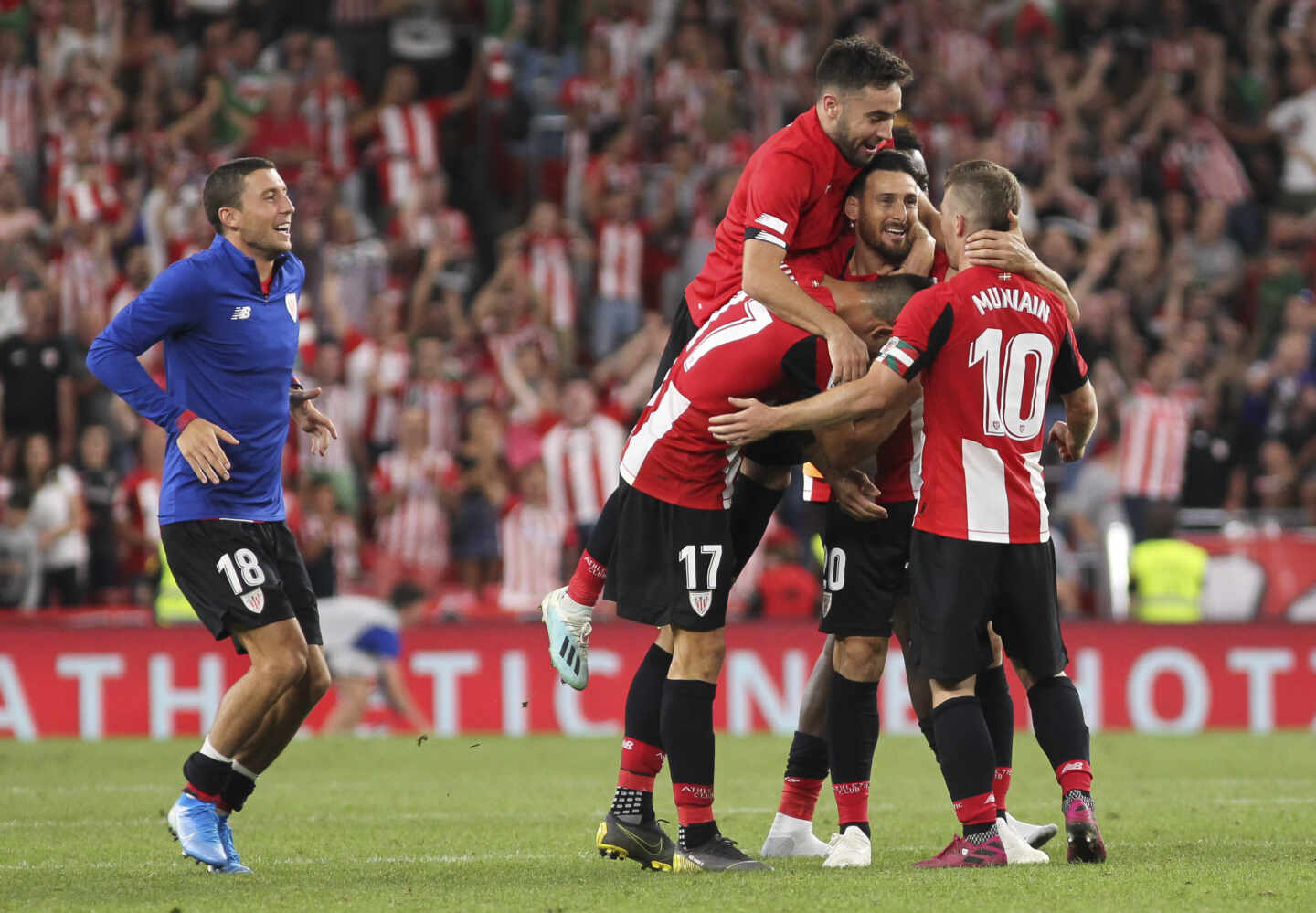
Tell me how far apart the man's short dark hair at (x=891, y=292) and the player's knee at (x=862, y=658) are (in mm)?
1127

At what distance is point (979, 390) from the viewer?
5906 mm

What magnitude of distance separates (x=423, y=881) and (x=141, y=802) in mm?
3373

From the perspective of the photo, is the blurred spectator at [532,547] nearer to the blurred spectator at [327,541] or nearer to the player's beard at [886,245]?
the blurred spectator at [327,541]

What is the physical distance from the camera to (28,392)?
1441 cm

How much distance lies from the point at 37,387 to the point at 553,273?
15.1ft

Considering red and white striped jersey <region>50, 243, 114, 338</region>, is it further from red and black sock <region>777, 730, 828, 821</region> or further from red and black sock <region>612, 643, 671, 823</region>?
red and black sock <region>777, 730, 828, 821</region>

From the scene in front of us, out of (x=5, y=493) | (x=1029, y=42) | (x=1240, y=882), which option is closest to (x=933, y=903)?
(x=1240, y=882)

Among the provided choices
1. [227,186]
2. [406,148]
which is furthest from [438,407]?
[227,186]

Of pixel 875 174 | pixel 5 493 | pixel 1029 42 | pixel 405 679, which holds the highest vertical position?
pixel 1029 42

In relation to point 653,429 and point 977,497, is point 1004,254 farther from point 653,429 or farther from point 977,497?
point 653,429

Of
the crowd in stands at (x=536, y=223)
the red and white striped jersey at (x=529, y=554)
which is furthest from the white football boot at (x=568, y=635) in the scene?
the red and white striped jersey at (x=529, y=554)

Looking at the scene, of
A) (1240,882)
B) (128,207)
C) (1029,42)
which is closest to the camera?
(1240,882)

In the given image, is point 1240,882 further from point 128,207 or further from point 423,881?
point 128,207

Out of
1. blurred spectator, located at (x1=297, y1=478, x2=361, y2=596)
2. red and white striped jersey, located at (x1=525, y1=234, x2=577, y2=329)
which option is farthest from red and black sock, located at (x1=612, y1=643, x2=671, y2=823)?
red and white striped jersey, located at (x1=525, y1=234, x2=577, y2=329)
